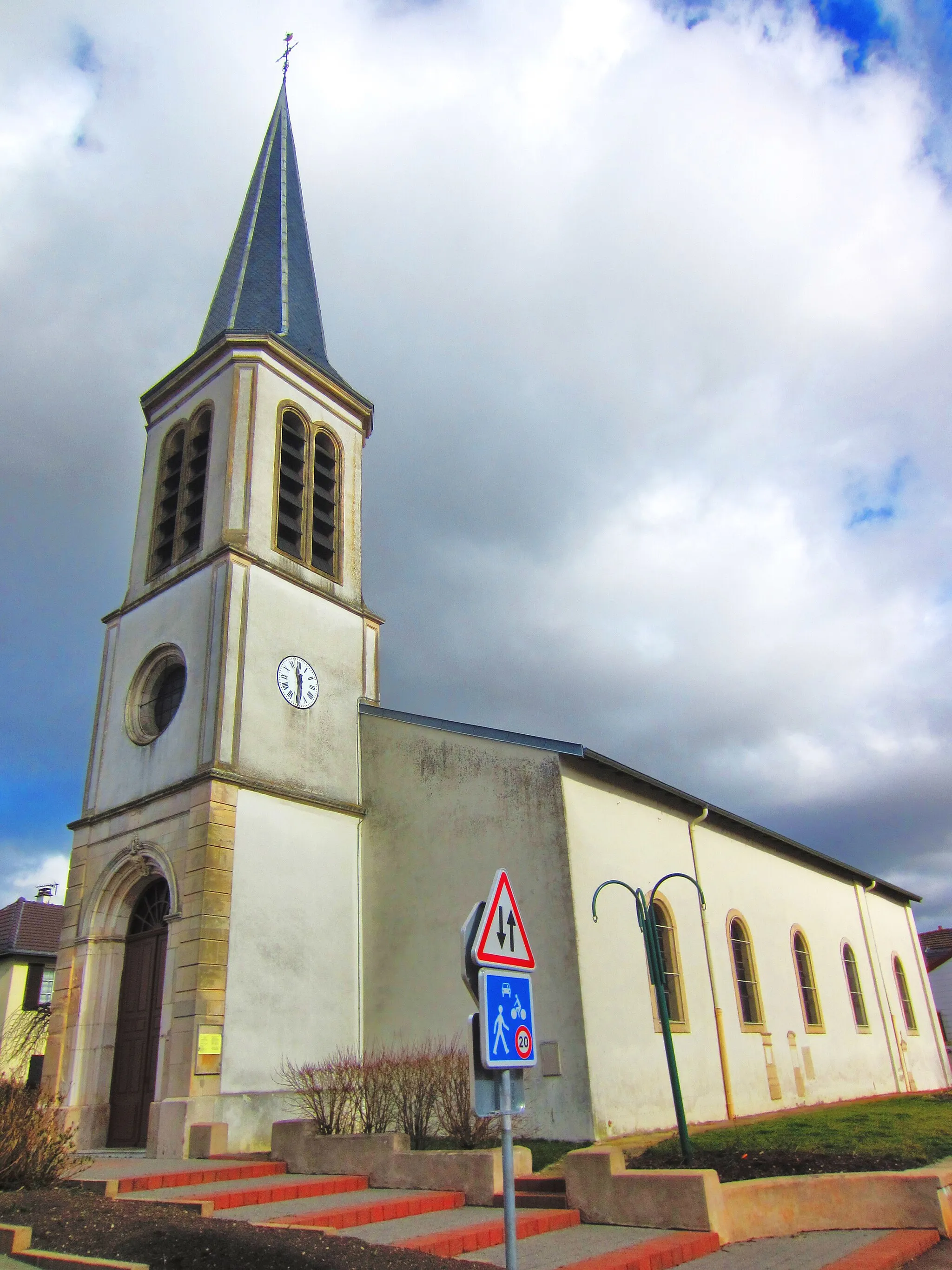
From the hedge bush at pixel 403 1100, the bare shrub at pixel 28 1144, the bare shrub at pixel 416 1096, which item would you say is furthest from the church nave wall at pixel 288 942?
the bare shrub at pixel 28 1144

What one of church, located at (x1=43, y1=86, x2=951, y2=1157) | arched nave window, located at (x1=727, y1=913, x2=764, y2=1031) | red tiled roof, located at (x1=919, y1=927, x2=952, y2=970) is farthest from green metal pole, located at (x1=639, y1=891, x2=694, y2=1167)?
red tiled roof, located at (x1=919, y1=927, x2=952, y2=970)

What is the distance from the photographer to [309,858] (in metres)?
15.5

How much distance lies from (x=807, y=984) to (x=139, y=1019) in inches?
573

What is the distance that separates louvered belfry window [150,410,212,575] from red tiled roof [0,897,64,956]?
574 inches

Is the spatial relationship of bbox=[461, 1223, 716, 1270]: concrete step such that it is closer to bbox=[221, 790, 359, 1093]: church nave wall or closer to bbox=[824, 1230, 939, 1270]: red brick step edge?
bbox=[824, 1230, 939, 1270]: red brick step edge

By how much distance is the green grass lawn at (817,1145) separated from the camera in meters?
8.52

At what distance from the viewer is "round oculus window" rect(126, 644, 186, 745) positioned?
54.3ft

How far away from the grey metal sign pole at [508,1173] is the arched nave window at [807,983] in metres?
18.0

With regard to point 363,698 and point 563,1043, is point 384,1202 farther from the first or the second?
point 363,698

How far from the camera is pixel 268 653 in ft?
53.7

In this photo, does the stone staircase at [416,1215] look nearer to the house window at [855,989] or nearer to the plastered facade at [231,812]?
the plastered facade at [231,812]

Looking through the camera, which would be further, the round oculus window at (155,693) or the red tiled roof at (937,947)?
the red tiled roof at (937,947)

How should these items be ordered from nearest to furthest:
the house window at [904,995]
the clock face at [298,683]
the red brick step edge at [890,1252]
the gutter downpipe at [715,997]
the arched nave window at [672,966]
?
the red brick step edge at [890,1252] → the arched nave window at [672,966] → the gutter downpipe at [715,997] → the clock face at [298,683] → the house window at [904,995]

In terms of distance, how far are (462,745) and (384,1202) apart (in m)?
7.91
